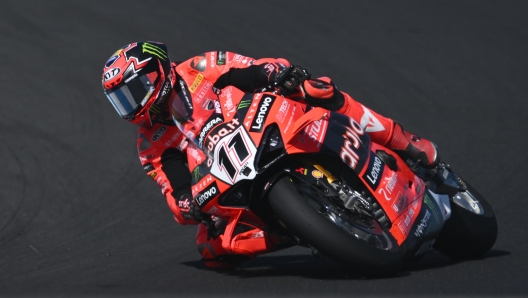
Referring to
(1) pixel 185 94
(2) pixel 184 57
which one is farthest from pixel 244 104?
(2) pixel 184 57

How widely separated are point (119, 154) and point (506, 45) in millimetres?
5011

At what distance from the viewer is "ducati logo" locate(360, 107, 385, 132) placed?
220 inches

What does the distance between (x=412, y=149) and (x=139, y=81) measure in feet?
6.36

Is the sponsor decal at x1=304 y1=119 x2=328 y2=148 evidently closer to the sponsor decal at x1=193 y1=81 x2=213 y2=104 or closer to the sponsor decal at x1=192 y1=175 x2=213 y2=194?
the sponsor decal at x1=192 y1=175 x2=213 y2=194

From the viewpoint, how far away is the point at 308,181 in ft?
15.6

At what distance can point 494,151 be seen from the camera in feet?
27.3

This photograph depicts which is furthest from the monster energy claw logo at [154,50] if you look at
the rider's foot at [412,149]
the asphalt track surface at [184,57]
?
the rider's foot at [412,149]

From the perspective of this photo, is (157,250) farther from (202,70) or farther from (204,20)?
(204,20)

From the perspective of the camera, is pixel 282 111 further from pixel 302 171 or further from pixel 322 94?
pixel 322 94

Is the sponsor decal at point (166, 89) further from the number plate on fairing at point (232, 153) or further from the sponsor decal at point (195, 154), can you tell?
the number plate on fairing at point (232, 153)

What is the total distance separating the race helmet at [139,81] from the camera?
17.1 ft

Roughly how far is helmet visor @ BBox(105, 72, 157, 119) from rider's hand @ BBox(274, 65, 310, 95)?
32.3 inches

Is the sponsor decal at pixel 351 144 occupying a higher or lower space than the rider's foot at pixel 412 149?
higher

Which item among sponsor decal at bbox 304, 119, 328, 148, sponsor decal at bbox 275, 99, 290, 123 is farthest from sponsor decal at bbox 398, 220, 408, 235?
sponsor decal at bbox 275, 99, 290, 123
